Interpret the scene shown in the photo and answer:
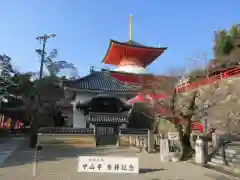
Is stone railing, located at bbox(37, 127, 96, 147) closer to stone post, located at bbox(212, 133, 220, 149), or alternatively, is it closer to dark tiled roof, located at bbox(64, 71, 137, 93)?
dark tiled roof, located at bbox(64, 71, 137, 93)

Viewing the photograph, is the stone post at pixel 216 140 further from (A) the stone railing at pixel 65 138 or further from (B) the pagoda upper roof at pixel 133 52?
(B) the pagoda upper roof at pixel 133 52

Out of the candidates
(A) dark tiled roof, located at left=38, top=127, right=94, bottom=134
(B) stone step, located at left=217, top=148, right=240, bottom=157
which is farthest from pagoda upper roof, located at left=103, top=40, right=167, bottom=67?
(B) stone step, located at left=217, top=148, right=240, bottom=157

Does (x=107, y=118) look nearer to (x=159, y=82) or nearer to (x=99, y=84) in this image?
(x=99, y=84)

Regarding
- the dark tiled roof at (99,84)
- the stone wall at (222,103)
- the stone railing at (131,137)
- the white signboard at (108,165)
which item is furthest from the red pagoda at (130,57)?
the white signboard at (108,165)

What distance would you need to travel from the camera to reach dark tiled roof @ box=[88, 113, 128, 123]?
2316 cm

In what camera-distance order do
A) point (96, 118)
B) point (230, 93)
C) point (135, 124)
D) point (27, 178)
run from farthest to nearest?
point (135, 124)
point (96, 118)
point (230, 93)
point (27, 178)

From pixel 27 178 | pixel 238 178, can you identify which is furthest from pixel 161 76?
pixel 27 178

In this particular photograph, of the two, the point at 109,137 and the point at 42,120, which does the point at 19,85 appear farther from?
the point at 109,137

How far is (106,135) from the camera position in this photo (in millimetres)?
24391

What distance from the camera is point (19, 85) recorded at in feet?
128

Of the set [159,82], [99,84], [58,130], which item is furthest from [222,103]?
[99,84]

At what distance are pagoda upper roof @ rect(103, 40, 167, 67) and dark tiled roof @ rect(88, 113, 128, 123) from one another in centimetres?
1429

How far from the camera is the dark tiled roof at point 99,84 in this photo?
27.7 meters

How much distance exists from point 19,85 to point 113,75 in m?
15.3
